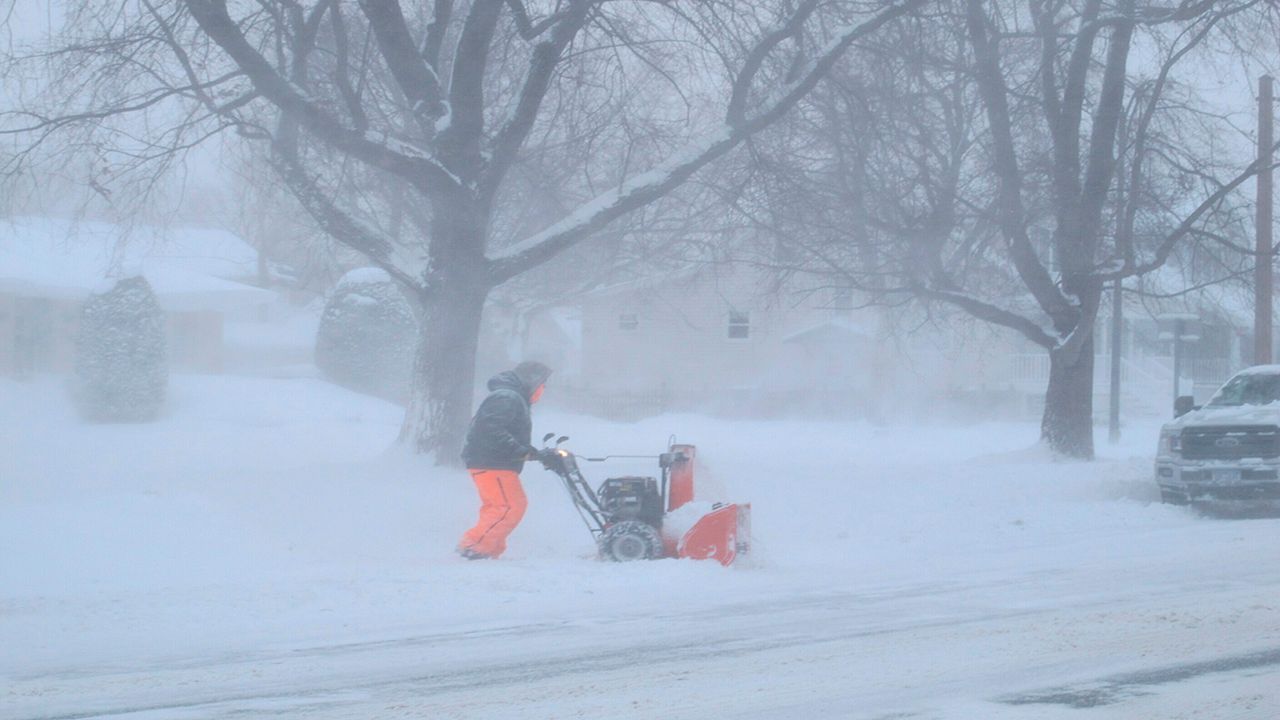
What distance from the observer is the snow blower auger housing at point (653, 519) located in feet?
34.0

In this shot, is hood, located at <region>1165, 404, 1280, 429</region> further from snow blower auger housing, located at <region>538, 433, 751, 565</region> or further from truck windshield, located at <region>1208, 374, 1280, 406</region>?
snow blower auger housing, located at <region>538, 433, 751, 565</region>

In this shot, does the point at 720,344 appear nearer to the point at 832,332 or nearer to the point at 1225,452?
the point at 832,332

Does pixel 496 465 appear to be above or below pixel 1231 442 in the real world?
below

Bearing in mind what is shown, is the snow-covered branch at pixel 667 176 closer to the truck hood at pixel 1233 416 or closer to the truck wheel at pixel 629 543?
the truck wheel at pixel 629 543

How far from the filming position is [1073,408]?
19.7 metres

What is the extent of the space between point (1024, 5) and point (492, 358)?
2431 cm

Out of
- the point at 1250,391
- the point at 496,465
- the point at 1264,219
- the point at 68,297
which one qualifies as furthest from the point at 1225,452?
the point at 68,297

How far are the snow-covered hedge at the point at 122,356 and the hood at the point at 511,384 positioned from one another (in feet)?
53.8

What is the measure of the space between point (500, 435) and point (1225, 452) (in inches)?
373

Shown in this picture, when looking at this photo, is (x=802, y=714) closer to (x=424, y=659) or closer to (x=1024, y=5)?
(x=424, y=659)

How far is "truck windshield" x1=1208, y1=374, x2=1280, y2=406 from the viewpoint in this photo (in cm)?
1611

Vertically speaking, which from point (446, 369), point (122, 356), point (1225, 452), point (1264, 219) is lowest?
point (1225, 452)

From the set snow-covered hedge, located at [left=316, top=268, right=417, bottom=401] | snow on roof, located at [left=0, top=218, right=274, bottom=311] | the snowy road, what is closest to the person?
the snowy road

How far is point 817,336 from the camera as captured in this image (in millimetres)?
44281
